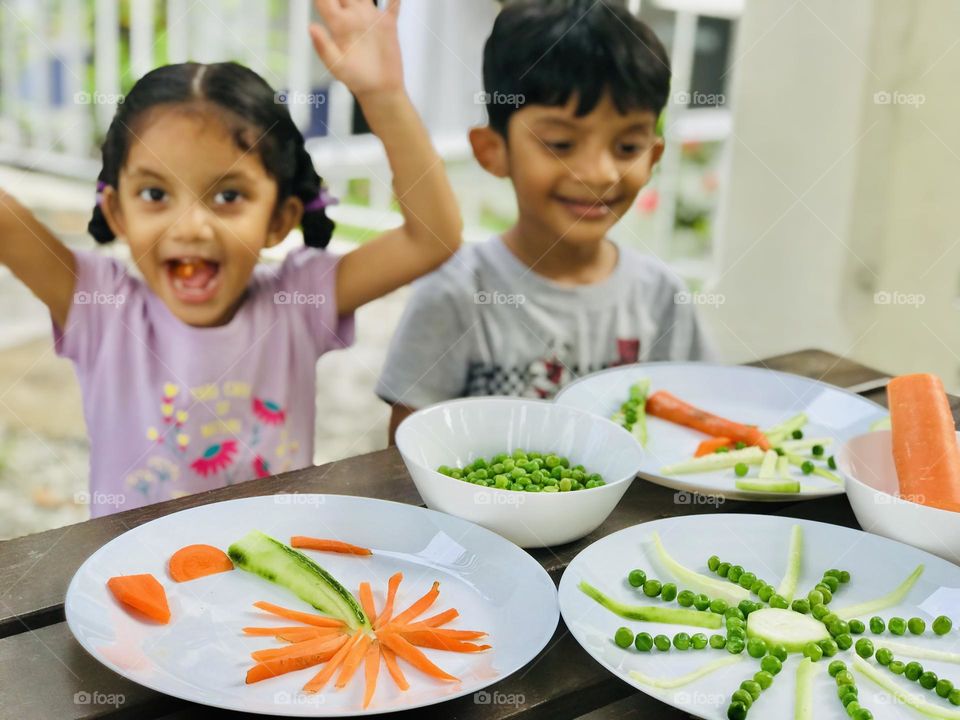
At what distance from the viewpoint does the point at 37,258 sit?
1.82m

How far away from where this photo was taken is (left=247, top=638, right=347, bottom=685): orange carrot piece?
93 centimetres

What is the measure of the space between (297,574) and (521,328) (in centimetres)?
128

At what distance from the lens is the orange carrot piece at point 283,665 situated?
931mm

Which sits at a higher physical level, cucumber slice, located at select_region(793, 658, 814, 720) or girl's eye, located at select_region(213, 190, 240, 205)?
girl's eye, located at select_region(213, 190, 240, 205)

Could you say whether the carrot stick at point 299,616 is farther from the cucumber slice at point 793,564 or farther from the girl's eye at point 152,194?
the girl's eye at point 152,194

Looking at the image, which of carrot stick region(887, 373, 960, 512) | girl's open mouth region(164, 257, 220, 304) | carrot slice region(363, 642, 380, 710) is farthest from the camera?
girl's open mouth region(164, 257, 220, 304)

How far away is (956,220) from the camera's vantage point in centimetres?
285

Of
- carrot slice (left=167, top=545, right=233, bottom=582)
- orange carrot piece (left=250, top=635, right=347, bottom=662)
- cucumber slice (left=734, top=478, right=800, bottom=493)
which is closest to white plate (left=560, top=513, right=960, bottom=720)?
cucumber slice (left=734, top=478, right=800, bottom=493)

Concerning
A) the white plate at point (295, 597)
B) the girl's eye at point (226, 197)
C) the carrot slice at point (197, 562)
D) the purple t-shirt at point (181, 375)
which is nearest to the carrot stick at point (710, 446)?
the white plate at point (295, 597)

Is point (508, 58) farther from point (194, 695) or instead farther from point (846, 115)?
point (194, 695)

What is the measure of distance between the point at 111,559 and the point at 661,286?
159 cm

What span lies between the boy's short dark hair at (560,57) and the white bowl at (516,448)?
3.17ft

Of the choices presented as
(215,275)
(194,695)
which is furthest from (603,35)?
(194,695)

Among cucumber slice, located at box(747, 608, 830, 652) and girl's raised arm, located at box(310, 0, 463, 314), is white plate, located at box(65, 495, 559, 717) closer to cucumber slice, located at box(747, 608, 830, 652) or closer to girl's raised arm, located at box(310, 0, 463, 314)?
cucumber slice, located at box(747, 608, 830, 652)
